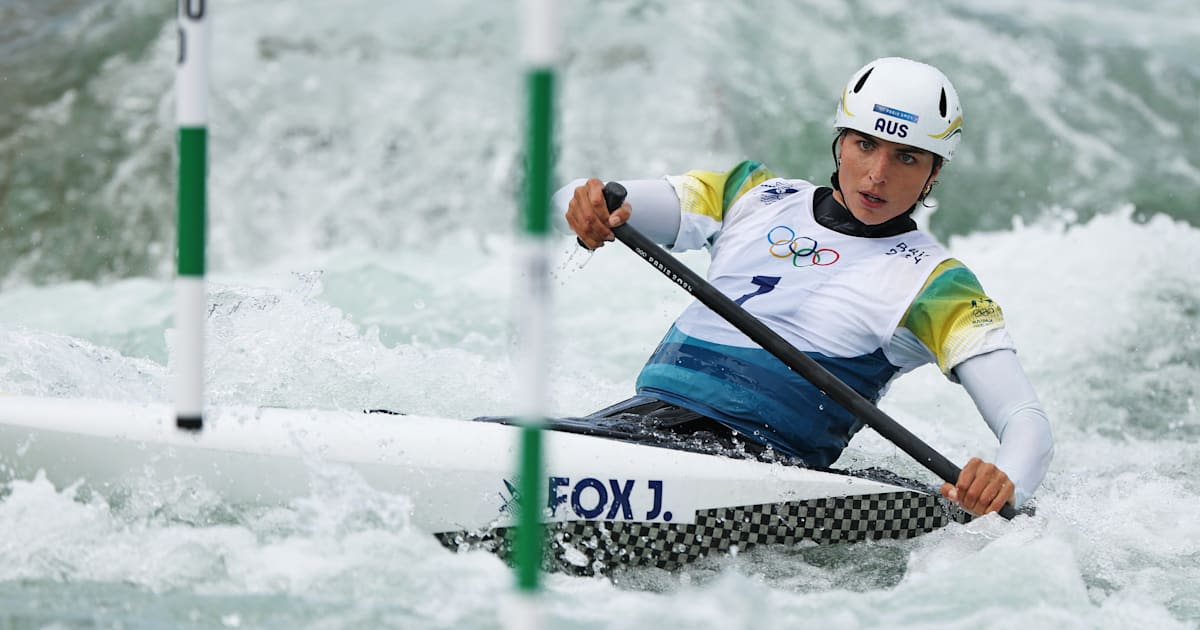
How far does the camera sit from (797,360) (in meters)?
3.41

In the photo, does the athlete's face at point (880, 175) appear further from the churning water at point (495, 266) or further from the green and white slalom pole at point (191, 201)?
the green and white slalom pole at point (191, 201)

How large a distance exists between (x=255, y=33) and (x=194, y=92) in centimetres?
788

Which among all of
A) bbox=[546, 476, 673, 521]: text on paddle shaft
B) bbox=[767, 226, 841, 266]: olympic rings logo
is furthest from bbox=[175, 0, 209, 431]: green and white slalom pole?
bbox=[767, 226, 841, 266]: olympic rings logo

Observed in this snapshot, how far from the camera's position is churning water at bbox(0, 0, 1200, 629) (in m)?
3.07

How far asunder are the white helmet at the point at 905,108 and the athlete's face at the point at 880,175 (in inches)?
1.3

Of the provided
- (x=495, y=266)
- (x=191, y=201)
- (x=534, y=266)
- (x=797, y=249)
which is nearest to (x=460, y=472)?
(x=191, y=201)

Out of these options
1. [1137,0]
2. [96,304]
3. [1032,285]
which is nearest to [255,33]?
[96,304]

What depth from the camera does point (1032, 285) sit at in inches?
295

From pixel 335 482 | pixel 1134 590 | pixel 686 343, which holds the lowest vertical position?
pixel 1134 590

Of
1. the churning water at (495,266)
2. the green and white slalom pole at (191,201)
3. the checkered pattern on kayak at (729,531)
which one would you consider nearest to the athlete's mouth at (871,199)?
the checkered pattern on kayak at (729,531)

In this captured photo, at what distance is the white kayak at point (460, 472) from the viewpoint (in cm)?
318

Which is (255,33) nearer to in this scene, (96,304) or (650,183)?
(96,304)

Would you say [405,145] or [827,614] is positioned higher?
[405,145]

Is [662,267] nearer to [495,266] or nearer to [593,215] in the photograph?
[593,215]
